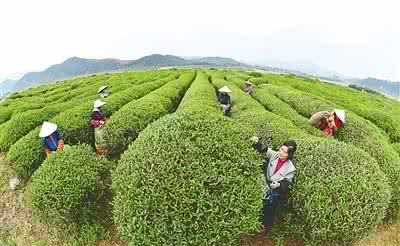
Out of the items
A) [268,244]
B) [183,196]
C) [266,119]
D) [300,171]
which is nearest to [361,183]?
[300,171]

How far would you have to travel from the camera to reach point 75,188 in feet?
37.2

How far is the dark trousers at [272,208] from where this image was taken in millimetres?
10131

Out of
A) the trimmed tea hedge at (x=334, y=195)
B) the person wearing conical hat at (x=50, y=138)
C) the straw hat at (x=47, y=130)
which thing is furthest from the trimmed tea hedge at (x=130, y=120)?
the trimmed tea hedge at (x=334, y=195)

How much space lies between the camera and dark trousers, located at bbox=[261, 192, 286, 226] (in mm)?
10131

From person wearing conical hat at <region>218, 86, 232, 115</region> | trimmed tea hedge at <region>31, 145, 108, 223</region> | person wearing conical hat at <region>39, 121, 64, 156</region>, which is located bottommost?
person wearing conical hat at <region>218, 86, 232, 115</region>

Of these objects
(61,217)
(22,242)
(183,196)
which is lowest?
(22,242)

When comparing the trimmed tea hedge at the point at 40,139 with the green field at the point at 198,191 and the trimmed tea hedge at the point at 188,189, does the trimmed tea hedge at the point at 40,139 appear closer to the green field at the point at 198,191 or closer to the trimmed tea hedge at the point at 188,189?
the green field at the point at 198,191

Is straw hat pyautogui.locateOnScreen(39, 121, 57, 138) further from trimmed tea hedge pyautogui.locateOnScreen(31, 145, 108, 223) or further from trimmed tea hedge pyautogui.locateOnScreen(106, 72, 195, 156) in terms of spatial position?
trimmed tea hedge pyautogui.locateOnScreen(106, 72, 195, 156)

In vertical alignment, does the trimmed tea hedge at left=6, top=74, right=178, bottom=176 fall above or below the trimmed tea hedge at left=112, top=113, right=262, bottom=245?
below

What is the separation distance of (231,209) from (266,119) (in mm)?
6620

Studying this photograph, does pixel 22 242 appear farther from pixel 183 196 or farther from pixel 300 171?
pixel 300 171

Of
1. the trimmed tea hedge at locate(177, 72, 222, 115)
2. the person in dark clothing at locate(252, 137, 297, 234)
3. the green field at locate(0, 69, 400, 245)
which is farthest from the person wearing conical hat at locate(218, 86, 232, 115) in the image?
the person in dark clothing at locate(252, 137, 297, 234)

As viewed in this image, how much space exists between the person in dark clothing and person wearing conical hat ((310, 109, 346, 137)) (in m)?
4.71

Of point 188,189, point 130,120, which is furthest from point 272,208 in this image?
point 130,120
